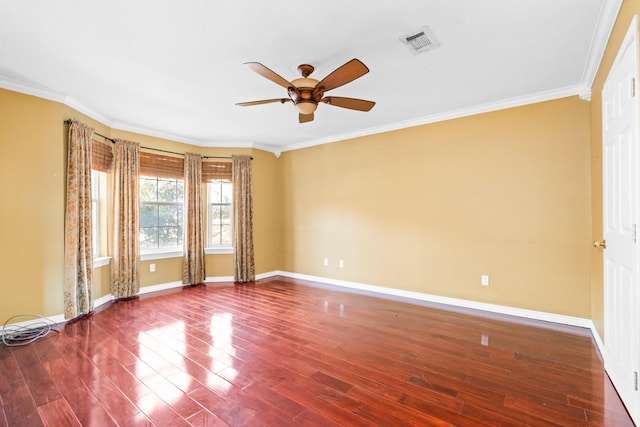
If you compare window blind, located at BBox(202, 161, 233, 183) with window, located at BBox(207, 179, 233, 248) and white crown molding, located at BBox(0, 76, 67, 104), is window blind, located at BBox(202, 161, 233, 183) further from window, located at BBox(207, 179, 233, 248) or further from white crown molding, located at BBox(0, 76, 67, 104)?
white crown molding, located at BBox(0, 76, 67, 104)

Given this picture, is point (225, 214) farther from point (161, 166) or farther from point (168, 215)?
point (161, 166)

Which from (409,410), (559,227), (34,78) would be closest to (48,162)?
(34,78)

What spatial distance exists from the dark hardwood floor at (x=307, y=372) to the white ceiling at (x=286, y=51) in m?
2.57

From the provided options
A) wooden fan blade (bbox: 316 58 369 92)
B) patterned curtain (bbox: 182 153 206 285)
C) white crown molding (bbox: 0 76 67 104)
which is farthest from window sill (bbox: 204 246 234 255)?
wooden fan blade (bbox: 316 58 369 92)

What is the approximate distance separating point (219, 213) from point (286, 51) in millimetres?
3671

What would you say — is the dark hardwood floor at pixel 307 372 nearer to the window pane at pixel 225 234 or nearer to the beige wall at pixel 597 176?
the beige wall at pixel 597 176

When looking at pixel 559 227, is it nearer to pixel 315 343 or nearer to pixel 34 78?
pixel 315 343

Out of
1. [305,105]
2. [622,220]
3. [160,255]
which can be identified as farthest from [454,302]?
[160,255]

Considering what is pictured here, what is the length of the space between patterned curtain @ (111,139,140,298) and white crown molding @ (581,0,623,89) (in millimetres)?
5323

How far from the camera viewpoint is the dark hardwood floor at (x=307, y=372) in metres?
1.85

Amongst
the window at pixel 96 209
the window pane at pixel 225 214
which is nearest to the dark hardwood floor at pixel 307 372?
the window at pixel 96 209

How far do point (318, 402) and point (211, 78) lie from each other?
2.97m

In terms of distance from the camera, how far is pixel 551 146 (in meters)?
3.37

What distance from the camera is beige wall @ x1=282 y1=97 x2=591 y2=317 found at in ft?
10.8
